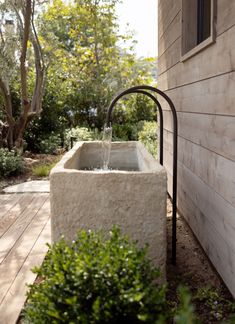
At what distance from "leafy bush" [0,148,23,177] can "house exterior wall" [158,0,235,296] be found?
235cm

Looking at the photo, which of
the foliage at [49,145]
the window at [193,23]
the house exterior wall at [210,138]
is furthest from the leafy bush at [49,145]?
the window at [193,23]

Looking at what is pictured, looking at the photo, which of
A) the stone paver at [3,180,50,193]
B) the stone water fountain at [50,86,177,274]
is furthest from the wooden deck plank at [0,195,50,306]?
the stone paver at [3,180,50,193]

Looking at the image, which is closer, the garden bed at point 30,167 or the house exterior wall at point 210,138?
the house exterior wall at point 210,138

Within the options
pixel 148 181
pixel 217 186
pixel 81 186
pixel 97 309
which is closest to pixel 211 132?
pixel 217 186

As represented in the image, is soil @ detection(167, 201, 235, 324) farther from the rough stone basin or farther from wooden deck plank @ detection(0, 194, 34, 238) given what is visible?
wooden deck plank @ detection(0, 194, 34, 238)

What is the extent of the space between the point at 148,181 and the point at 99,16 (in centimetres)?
807

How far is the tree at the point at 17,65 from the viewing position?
5355mm

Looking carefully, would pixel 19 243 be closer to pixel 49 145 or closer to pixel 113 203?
pixel 113 203

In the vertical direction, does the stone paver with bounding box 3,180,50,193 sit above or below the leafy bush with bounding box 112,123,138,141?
below

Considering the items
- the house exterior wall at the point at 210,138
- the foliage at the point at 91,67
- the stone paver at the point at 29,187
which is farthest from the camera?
the foliage at the point at 91,67

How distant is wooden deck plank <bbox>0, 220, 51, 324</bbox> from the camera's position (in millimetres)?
1800

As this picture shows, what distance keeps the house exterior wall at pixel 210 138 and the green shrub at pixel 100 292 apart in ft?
2.56

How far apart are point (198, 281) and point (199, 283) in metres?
0.02

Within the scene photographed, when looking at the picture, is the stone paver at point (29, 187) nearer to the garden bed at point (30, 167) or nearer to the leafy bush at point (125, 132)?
the garden bed at point (30, 167)
